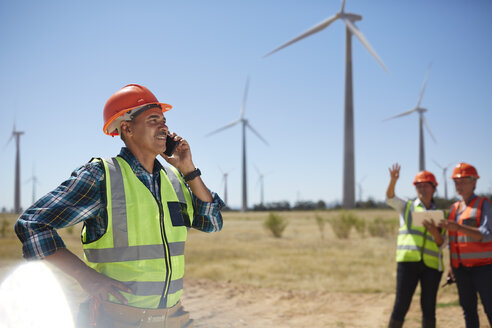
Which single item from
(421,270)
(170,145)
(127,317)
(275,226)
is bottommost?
(275,226)

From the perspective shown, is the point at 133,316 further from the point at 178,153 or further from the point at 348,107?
the point at 348,107

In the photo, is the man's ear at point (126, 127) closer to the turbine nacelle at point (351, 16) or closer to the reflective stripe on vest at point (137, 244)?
the reflective stripe on vest at point (137, 244)

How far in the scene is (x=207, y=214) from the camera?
2.46m

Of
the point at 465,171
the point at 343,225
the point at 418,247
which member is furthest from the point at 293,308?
the point at 343,225

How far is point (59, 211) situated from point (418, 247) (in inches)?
186

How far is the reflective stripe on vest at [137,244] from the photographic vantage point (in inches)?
78.9

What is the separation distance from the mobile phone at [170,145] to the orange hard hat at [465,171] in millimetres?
4131

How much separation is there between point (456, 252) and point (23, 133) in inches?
1523

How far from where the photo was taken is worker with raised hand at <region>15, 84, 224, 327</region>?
1.84m

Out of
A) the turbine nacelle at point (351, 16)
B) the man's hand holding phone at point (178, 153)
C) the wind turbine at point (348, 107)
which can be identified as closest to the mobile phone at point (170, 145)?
the man's hand holding phone at point (178, 153)

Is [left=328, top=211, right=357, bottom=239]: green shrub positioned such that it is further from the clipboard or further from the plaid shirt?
the plaid shirt

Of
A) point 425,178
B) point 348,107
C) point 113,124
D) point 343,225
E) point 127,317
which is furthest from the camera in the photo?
point 348,107

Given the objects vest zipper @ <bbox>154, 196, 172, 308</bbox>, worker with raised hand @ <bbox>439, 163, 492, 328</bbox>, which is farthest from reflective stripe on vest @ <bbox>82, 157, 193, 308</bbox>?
worker with raised hand @ <bbox>439, 163, 492, 328</bbox>

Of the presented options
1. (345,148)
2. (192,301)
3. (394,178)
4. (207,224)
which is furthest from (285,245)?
(345,148)
